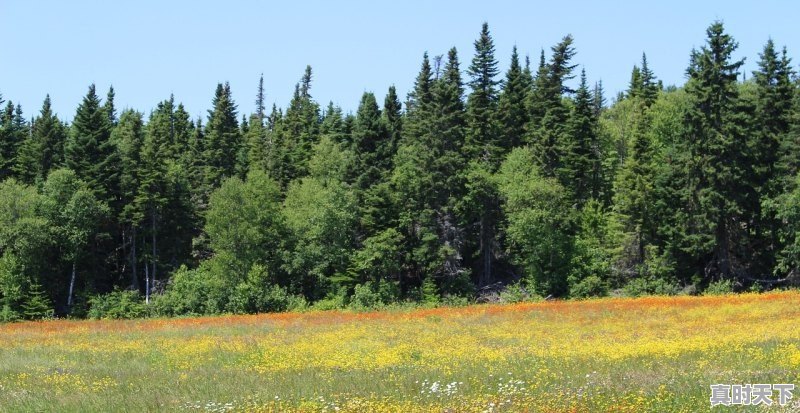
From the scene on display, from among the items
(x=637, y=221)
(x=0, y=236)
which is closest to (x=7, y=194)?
(x=0, y=236)

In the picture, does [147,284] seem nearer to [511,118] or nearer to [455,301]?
[455,301]

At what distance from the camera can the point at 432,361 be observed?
20.0 m

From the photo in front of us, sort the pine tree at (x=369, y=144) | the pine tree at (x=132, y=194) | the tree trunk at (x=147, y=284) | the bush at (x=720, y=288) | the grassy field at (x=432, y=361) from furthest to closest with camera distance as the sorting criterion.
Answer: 1. the pine tree at (x=132, y=194)
2. the tree trunk at (x=147, y=284)
3. the pine tree at (x=369, y=144)
4. the bush at (x=720, y=288)
5. the grassy field at (x=432, y=361)

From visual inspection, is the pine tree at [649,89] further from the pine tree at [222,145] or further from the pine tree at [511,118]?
the pine tree at [222,145]

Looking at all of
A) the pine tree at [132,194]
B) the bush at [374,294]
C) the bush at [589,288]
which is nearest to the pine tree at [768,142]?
the bush at [589,288]

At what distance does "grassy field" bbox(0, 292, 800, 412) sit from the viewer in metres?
13.4

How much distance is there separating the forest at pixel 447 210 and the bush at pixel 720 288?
0.32m

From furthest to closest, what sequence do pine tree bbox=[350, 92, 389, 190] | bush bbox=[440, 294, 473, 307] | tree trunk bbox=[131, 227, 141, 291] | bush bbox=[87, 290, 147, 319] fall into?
tree trunk bbox=[131, 227, 141, 291] < pine tree bbox=[350, 92, 389, 190] < bush bbox=[87, 290, 147, 319] < bush bbox=[440, 294, 473, 307]

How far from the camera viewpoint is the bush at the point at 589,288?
53.2 m

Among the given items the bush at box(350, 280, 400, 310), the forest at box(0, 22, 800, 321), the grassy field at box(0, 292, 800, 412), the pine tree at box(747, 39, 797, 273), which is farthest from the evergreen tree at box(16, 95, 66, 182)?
the pine tree at box(747, 39, 797, 273)

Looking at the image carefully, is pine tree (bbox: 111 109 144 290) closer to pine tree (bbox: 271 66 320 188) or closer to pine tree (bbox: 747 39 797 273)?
pine tree (bbox: 271 66 320 188)

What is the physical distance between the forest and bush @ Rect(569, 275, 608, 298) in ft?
0.73

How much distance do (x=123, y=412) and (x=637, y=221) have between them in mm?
46669

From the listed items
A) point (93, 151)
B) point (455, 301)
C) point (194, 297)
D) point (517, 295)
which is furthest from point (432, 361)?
point (93, 151)
